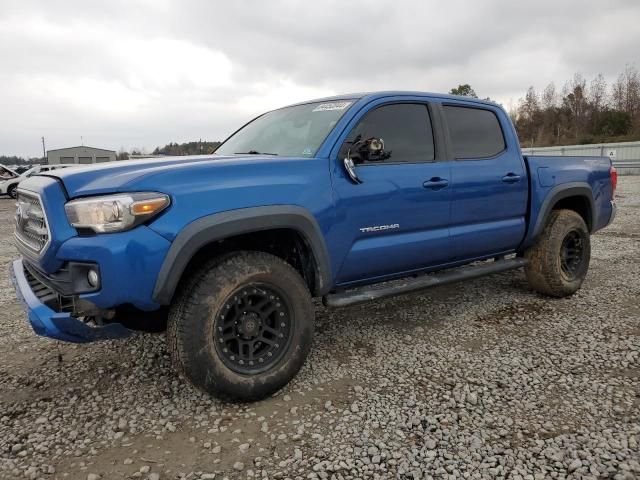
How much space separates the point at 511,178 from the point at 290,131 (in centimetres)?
206

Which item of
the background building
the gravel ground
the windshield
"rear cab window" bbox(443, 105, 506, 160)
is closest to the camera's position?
the gravel ground

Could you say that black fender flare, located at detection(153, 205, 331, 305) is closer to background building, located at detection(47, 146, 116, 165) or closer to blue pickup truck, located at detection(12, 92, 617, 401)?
blue pickup truck, located at detection(12, 92, 617, 401)

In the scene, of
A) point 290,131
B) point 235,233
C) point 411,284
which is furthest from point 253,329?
point 290,131

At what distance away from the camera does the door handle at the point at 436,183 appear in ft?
11.6

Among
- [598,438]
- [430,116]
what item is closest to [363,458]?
[598,438]

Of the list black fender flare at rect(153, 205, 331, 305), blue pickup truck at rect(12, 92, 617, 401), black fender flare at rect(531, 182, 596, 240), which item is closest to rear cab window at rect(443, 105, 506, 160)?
blue pickup truck at rect(12, 92, 617, 401)

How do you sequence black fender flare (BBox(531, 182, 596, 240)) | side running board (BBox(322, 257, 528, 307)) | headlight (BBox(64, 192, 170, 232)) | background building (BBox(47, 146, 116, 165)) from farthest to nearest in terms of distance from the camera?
background building (BBox(47, 146, 116, 165)) < black fender flare (BBox(531, 182, 596, 240)) < side running board (BBox(322, 257, 528, 307)) < headlight (BBox(64, 192, 170, 232))

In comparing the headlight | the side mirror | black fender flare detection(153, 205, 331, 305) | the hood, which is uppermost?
the side mirror

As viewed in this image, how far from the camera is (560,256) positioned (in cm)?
473

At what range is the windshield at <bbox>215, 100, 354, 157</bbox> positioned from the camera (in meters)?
3.37

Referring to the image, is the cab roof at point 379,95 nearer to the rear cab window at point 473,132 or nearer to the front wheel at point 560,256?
the rear cab window at point 473,132

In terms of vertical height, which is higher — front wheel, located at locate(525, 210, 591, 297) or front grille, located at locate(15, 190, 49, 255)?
front grille, located at locate(15, 190, 49, 255)

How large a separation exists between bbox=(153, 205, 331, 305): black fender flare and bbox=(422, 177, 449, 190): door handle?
1.06m

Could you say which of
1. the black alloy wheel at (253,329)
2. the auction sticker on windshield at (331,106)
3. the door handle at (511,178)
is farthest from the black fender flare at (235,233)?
the door handle at (511,178)
